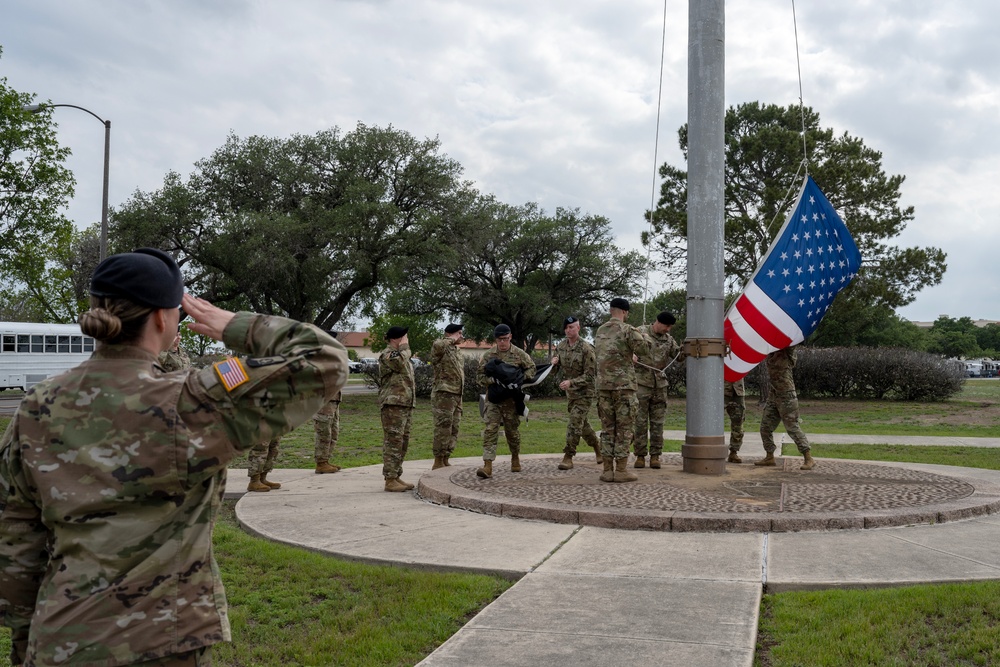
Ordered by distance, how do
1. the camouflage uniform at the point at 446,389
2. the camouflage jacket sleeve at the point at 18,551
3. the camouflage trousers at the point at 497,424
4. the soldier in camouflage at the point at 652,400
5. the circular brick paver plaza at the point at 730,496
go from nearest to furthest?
the camouflage jacket sleeve at the point at 18,551 → the circular brick paver plaza at the point at 730,496 → the camouflage trousers at the point at 497,424 → the camouflage uniform at the point at 446,389 → the soldier in camouflage at the point at 652,400

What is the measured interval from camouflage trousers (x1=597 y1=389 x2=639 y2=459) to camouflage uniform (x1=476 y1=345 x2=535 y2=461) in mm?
1153

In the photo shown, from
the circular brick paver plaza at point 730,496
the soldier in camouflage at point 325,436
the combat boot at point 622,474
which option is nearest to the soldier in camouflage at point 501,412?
the circular brick paver plaza at point 730,496

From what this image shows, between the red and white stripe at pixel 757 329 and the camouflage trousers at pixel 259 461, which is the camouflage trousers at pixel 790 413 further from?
the camouflage trousers at pixel 259 461

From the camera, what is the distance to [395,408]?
9.75 metres

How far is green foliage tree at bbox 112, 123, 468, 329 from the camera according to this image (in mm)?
27000

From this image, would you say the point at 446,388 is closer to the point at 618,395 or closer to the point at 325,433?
the point at 325,433

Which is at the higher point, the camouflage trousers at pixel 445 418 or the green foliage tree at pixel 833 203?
the green foliage tree at pixel 833 203

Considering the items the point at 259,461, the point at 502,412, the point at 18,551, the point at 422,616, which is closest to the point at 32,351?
the point at 259,461

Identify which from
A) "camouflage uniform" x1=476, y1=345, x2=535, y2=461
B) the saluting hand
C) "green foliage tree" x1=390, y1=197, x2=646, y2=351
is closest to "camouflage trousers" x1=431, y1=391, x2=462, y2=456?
"camouflage uniform" x1=476, y1=345, x2=535, y2=461

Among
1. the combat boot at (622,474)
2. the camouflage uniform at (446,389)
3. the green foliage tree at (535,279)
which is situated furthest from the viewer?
the green foliage tree at (535,279)

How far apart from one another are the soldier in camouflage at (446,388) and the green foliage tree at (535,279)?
2607cm

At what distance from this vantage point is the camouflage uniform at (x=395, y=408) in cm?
955

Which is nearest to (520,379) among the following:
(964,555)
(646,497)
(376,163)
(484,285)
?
(646,497)

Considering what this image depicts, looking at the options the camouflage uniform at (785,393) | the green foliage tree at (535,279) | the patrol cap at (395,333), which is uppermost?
the green foliage tree at (535,279)
